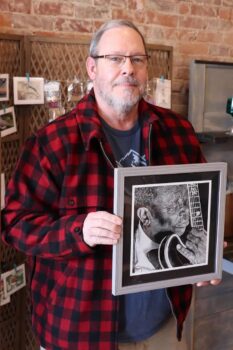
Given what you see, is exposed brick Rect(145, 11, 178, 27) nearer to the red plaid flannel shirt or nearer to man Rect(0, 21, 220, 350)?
man Rect(0, 21, 220, 350)

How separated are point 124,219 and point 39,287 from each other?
41 centimetres

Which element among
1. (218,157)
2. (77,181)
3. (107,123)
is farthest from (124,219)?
(218,157)

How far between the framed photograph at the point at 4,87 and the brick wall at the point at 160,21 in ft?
0.86

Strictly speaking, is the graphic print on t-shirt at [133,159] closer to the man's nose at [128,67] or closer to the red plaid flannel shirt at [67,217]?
the red plaid flannel shirt at [67,217]

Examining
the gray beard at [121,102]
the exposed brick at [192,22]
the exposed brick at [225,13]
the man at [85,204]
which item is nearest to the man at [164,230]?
the man at [85,204]

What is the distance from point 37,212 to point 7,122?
65 centimetres

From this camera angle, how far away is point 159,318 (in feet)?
4.60

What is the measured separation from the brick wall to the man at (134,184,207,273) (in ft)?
3.73

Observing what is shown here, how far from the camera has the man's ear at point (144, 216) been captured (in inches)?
46.4

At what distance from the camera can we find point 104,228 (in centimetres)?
112

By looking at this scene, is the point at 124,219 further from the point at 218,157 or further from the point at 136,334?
the point at 218,157

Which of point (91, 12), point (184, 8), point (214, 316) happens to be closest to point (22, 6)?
point (91, 12)

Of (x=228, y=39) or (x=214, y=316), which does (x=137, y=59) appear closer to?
(x=228, y=39)

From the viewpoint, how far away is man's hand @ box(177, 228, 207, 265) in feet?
4.14
